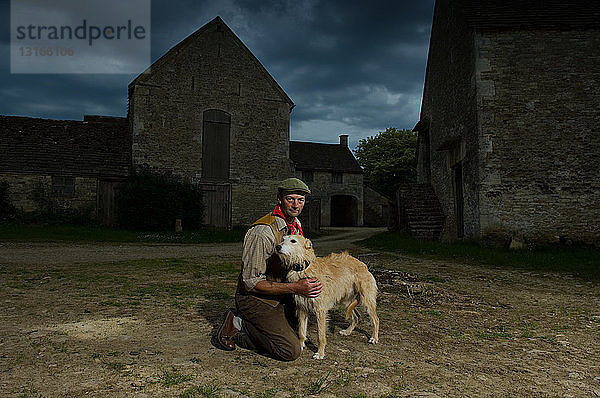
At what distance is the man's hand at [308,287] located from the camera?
12.4 ft

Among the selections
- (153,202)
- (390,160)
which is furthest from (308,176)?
(153,202)

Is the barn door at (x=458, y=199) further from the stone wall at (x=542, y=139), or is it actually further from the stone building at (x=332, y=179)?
the stone building at (x=332, y=179)

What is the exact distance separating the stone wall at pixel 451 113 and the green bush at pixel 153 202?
12.7 meters

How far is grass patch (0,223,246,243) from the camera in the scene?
16.6 meters

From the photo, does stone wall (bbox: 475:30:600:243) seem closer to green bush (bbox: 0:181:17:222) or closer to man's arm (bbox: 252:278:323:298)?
man's arm (bbox: 252:278:323:298)

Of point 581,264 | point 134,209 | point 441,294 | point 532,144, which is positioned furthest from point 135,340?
point 134,209

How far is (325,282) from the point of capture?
403 centimetres

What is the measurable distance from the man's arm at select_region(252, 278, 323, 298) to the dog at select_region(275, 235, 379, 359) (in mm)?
62

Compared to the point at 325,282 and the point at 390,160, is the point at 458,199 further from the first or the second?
the point at 390,160

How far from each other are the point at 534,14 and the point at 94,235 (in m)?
18.9

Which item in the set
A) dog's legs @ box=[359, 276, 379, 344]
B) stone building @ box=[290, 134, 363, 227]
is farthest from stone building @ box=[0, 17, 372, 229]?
dog's legs @ box=[359, 276, 379, 344]

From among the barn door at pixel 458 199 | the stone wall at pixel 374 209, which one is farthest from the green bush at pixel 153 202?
the stone wall at pixel 374 209

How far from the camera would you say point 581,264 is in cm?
1065

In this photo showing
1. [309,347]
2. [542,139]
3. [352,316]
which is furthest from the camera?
[542,139]
